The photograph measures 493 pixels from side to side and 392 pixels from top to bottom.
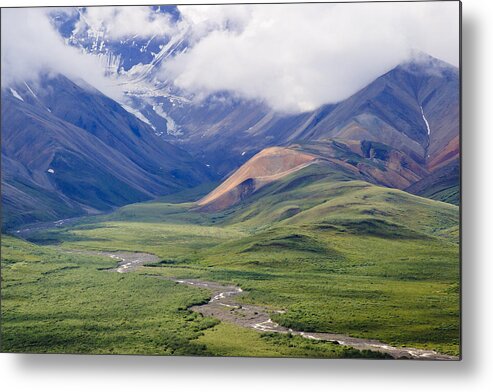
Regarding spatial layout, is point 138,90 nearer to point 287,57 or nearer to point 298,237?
point 287,57

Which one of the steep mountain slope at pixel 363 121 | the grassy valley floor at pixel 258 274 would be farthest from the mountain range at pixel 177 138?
the grassy valley floor at pixel 258 274

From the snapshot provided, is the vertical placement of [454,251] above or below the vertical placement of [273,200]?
below

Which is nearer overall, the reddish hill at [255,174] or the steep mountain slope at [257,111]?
the steep mountain slope at [257,111]

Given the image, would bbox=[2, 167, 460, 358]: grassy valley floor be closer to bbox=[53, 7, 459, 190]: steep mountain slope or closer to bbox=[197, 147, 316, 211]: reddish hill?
bbox=[197, 147, 316, 211]: reddish hill

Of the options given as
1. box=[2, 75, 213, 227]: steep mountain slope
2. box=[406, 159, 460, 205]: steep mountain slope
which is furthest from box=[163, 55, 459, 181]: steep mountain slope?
box=[2, 75, 213, 227]: steep mountain slope

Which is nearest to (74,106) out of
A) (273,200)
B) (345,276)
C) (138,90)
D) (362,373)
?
(138,90)

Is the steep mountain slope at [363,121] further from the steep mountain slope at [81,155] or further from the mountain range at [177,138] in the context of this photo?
the steep mountain slope at [81,155]
